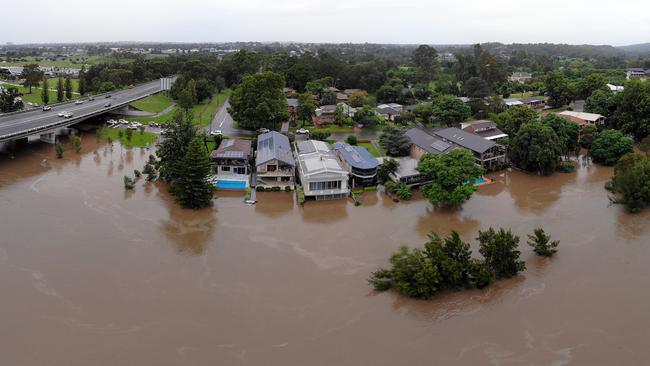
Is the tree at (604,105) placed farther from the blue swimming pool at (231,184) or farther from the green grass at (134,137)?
the green grass at (134,137)

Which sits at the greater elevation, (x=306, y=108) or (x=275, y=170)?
(x=306, y=108)

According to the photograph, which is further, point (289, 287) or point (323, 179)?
point (323, 179)

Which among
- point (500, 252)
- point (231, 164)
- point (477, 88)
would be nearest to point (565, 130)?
point (477, 88)

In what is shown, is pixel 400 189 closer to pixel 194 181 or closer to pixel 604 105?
pixel 194 181

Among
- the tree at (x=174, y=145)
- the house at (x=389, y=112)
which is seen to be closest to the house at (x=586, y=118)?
the house at (x=389, y=112)

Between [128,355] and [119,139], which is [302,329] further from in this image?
[119,139]

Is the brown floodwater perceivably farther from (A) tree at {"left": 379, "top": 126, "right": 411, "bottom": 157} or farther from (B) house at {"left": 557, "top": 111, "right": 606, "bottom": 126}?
(B) house at {"left": 557, "top": 111, "right": 606, "bottom": 126}
